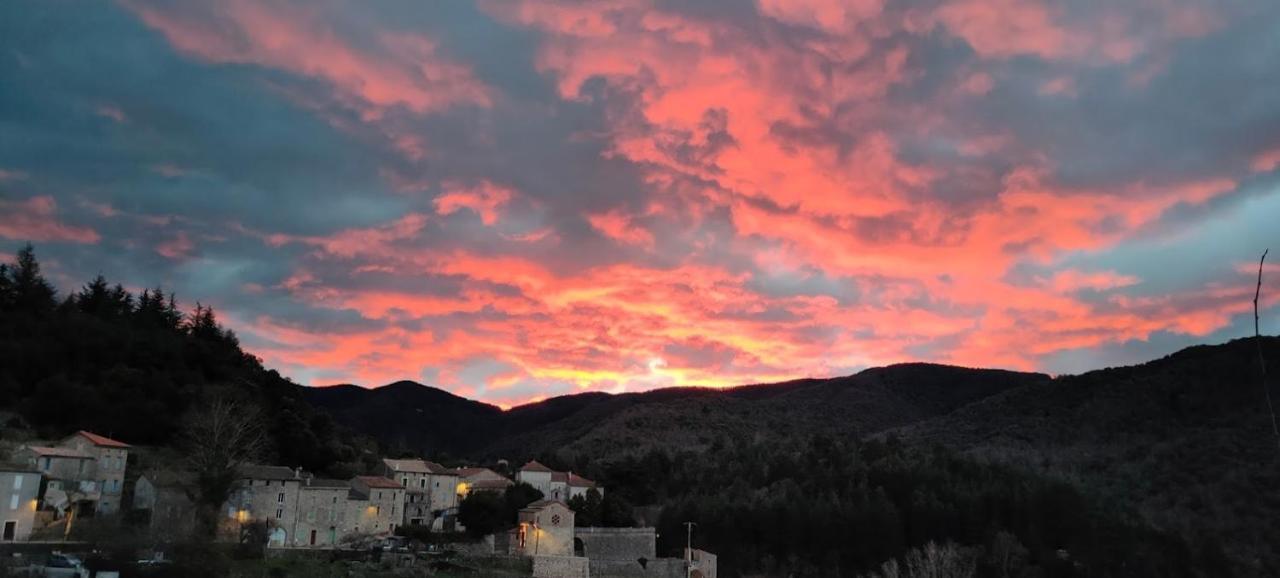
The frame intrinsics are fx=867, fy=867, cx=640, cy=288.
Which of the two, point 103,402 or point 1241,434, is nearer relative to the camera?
point 103,402

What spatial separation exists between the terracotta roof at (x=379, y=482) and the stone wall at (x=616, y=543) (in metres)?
12.8

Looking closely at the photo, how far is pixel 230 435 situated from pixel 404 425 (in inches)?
2760

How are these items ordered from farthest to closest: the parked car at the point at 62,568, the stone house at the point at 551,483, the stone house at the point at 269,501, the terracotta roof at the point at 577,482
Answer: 1. the terracotta roof at the point at 577,482
2. the stone house at the point at 551,483
3. the stone house at the point at 269,501
4. the parked car at the point at 62,568

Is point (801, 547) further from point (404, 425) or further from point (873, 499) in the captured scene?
point (404, 425)

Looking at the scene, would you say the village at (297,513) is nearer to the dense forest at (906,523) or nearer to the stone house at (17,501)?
the stone house at (17,501)

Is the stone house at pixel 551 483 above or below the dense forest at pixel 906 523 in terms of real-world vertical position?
above

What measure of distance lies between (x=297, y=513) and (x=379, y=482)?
277 inches

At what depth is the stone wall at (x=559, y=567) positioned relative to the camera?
49875mm

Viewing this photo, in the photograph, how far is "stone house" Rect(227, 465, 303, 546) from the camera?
162 feet

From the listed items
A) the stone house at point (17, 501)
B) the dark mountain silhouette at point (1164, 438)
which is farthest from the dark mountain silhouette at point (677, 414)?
the stone house at point (17, 501)

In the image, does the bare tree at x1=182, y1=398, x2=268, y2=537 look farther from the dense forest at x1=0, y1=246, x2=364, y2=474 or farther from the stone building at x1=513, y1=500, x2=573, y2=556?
the stone building at x1=513, y1=500, x2=573, y2=556

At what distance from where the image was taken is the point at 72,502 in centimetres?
4534

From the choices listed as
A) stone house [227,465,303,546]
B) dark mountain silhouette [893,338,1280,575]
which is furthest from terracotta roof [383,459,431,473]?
dark mountain silhouette [893,338,1280,575]

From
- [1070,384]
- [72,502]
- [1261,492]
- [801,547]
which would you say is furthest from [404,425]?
[1261,492]
